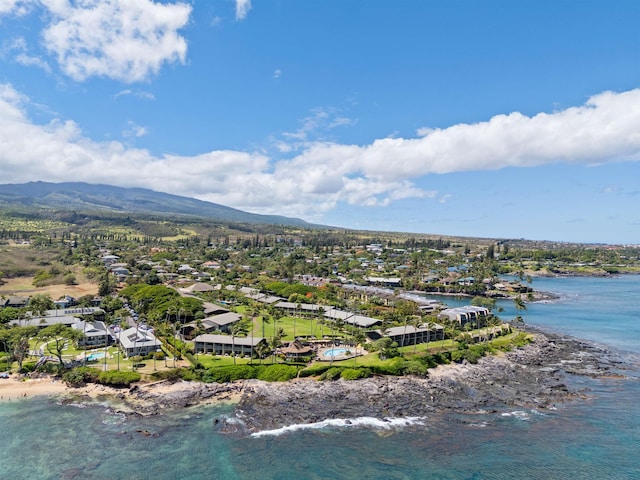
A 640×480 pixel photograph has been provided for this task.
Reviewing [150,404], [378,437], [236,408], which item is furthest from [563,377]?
[150,404]

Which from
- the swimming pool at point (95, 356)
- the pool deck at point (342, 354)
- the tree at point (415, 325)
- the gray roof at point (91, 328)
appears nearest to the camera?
the swimming pool at point (95, 356)

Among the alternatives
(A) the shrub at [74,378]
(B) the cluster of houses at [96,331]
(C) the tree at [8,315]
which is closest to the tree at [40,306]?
(B) the cluster of houses at [96,331]

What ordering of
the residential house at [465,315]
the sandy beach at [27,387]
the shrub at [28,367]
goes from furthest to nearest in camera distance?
the residential house at [465,315]
the shrub at [28,367]
the sandy beach at [27,387]

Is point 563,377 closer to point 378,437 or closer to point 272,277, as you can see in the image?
point 378,437

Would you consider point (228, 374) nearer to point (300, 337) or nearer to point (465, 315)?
point (300, 337)

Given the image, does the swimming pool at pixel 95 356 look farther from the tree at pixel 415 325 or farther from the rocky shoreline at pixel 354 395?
the tree at pixel 415 325

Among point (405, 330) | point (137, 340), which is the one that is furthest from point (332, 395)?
point (137, 340)
